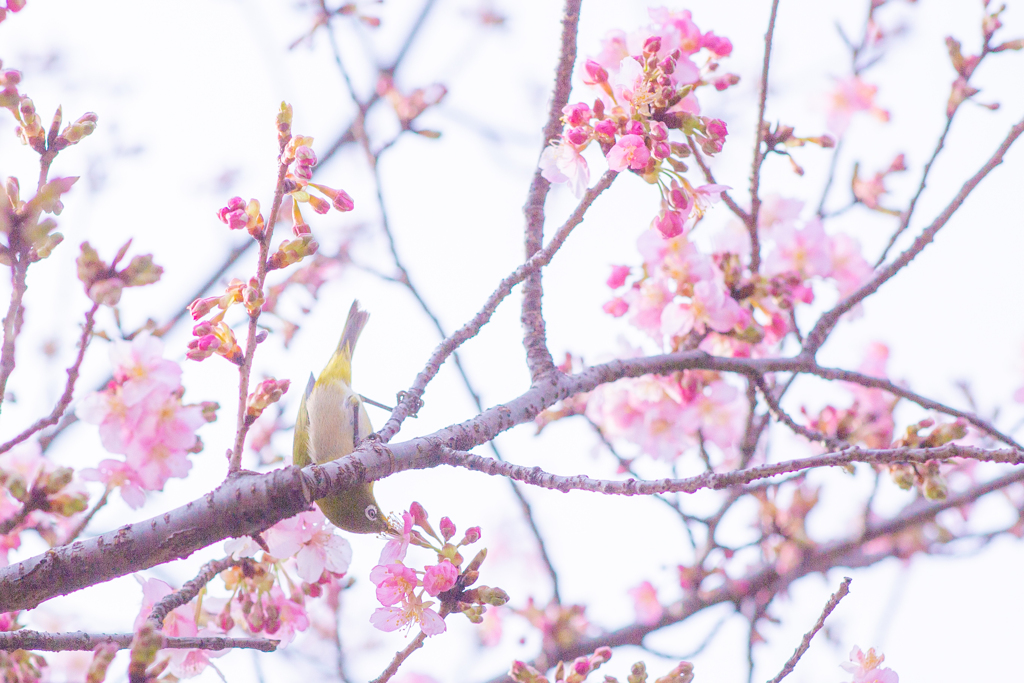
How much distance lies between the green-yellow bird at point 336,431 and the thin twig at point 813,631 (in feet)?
5.46

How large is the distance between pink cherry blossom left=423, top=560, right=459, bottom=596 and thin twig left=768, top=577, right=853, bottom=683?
2.64 ft

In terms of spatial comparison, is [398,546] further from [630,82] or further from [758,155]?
[758,155]

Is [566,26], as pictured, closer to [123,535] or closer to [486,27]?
[123,535]

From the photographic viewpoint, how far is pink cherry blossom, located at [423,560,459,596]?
2.03 m

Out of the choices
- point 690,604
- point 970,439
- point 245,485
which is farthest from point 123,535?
point 970,439

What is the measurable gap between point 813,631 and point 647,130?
1.31 meters

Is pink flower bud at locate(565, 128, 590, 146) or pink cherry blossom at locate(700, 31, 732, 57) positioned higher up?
pink cherry blossom at locate(700, 31, 732, 57)

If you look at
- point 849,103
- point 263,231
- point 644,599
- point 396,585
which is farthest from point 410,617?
point 849,103

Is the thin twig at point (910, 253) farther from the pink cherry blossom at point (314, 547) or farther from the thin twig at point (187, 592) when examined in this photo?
the thin twig at point (187, 592)

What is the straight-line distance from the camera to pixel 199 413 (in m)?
2.59

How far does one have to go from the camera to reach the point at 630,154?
2.04 meters

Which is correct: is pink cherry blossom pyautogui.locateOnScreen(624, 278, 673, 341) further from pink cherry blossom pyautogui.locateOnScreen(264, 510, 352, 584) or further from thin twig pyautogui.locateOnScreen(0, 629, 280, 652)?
thin twig pyautogui.locateOnScreen(0, 629, 280, 652)

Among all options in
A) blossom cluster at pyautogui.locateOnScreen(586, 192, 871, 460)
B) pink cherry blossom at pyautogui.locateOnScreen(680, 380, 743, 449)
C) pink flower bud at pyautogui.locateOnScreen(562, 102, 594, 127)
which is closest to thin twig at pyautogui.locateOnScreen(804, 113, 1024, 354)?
blossom cluster at pyautogui.locateOnScreen(586, 192, 871, 460)

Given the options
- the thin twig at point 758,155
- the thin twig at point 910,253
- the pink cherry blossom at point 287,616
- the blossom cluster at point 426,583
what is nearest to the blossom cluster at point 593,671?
the blossom cluster at point 426,583
